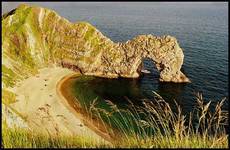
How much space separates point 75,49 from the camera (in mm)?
87625

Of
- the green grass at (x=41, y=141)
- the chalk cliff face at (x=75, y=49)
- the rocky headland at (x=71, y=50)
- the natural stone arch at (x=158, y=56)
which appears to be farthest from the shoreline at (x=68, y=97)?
the green grass at (x=41, y=141)

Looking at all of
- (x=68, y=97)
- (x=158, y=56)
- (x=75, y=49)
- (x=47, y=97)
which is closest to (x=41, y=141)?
(x=68, y=97)

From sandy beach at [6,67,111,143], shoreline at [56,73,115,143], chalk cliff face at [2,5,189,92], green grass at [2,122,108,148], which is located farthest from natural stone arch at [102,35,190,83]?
green grass at [2,122,108,148]

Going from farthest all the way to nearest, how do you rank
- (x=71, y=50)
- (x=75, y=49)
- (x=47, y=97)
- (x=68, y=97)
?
(x=71, y=50)
(x=75, y=49)
(x=68, y=97)
(x=47, y=97)

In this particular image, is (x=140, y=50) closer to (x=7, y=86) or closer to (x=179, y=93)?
(x=179, y=93)

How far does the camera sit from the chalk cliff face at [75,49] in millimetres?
83375

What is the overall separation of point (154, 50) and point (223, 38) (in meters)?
69.4

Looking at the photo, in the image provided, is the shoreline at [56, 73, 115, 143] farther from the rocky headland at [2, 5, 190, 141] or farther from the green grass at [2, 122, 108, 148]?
the green grass at [2, 122, 108, 148]

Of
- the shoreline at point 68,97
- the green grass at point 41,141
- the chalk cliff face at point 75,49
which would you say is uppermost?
the chalk cliff face at point 75,49

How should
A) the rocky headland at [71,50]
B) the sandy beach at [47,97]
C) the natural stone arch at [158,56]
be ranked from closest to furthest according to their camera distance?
the sandy beach at [47,97], the natural stone arch at [158,56], the rocky headland at [71,50]

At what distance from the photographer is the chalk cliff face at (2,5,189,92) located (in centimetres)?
8338

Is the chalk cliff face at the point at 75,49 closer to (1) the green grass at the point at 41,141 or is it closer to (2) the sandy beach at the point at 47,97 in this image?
(2) the sandy beach at the point at 47,97

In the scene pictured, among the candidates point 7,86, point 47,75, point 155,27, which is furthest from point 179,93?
point 155,27

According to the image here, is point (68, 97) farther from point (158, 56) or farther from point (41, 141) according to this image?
point (41, 141)
